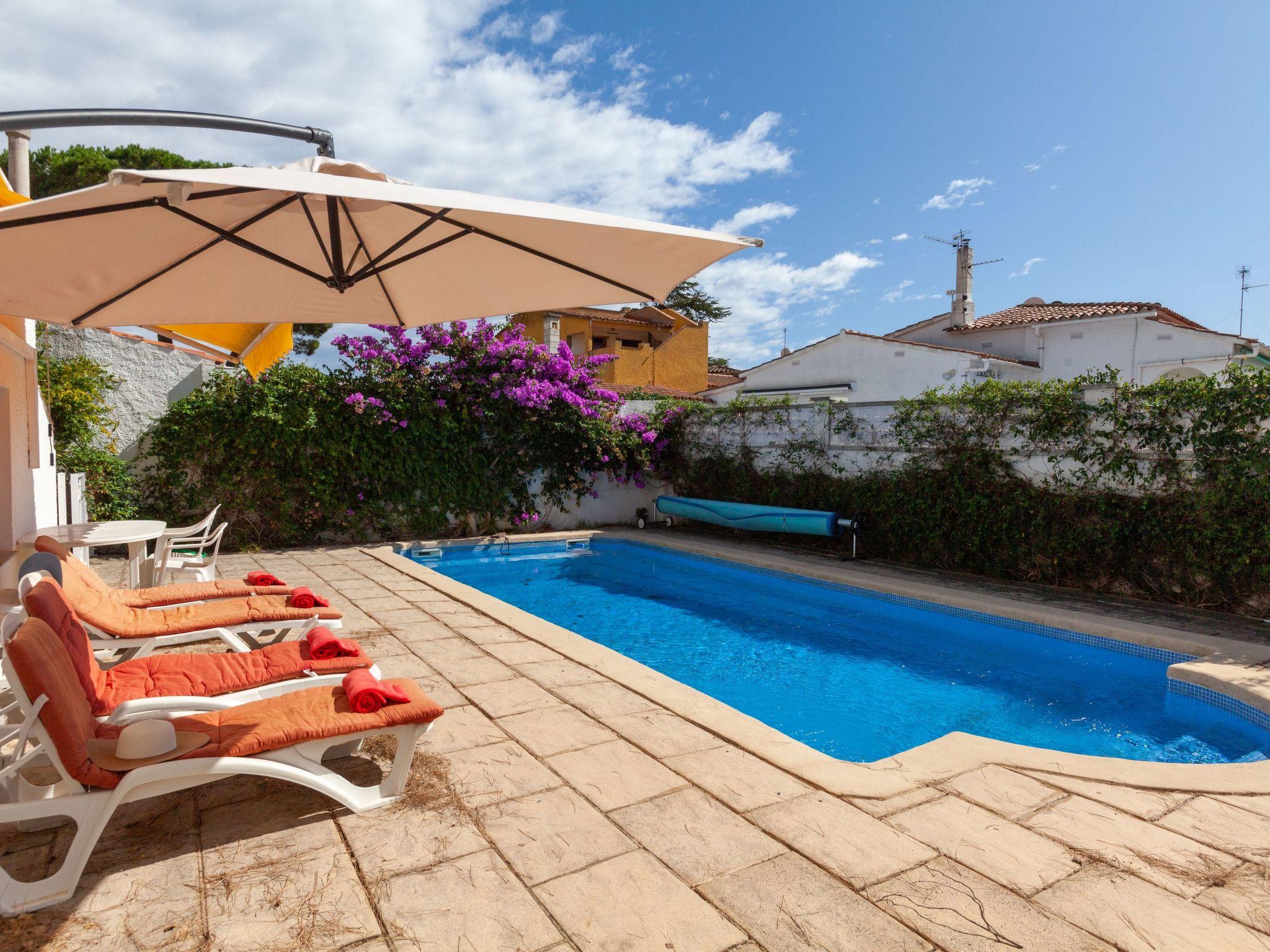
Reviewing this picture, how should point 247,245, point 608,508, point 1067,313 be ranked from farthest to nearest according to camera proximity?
1. point 1067,313
2. point 608,508
3. point 247,245

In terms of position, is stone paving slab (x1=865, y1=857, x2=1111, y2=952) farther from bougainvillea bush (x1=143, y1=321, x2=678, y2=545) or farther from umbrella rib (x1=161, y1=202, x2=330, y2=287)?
bougainvillea bush (x1=143, y1=321, x2=678, y2=545)

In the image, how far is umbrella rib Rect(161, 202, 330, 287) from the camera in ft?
10.2

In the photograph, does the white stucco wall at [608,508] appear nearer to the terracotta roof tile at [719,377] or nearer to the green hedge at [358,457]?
the green hedge at [358,457]

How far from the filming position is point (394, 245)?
12.0 feet

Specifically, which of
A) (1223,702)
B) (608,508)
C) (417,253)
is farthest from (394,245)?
(608,508)

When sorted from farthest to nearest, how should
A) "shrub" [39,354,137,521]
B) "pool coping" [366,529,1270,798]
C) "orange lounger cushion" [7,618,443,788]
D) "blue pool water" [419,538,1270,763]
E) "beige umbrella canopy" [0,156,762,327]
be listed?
1. "shrub" [39,354,137,521]
2. "blue pool water" [419,538,1270,763]
3. "pool coping" [366,529,1270,798]
4. "beige umbrella canopy" [0,156,762,327]
5. "orange lounger cushion" [7,618,443,788]

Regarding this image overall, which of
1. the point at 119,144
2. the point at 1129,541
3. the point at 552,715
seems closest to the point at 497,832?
the point at 552,715

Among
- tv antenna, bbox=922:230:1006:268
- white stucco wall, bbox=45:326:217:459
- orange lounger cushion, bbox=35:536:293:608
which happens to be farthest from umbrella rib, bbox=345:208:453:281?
tv antenna, bbox=922:230:1006:268

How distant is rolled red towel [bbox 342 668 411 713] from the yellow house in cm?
2143

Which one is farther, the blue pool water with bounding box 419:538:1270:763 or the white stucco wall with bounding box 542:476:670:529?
the white stucco wall with bounding box 542:476:670:529

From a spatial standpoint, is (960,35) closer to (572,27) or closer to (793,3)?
(793,3)

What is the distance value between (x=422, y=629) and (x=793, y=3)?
8.74 metres

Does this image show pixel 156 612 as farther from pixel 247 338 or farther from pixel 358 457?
pixel 358 457

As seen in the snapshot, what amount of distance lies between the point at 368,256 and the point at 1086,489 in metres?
7.26
